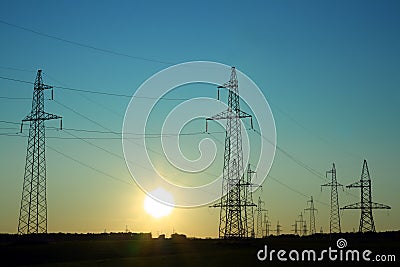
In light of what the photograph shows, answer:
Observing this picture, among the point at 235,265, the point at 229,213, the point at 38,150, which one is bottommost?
the point at 235,265

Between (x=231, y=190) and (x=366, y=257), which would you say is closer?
(x=366, y=257)

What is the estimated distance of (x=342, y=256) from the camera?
73750mm

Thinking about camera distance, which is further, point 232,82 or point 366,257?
point 232,82

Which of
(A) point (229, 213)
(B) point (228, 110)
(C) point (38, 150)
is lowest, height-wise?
(A) point (229, 213)

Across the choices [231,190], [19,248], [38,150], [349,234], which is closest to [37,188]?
[38,150]

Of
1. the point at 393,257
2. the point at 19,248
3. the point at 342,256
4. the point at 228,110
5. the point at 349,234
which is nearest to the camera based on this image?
the point at 393,257

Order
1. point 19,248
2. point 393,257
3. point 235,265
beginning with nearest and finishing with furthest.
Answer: point 235,265 → point 393,257 → point 19,248

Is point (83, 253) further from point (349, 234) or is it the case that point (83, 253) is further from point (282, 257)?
point (349, 234)

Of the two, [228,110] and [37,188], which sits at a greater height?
[228,110]

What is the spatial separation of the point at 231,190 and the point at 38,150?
26713mm

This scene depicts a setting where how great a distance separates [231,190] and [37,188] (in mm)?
26360

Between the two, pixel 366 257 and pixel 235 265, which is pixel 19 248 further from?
pixel 366 257

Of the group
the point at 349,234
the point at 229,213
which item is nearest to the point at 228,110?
the point at 229,213

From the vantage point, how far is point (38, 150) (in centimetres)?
7656
